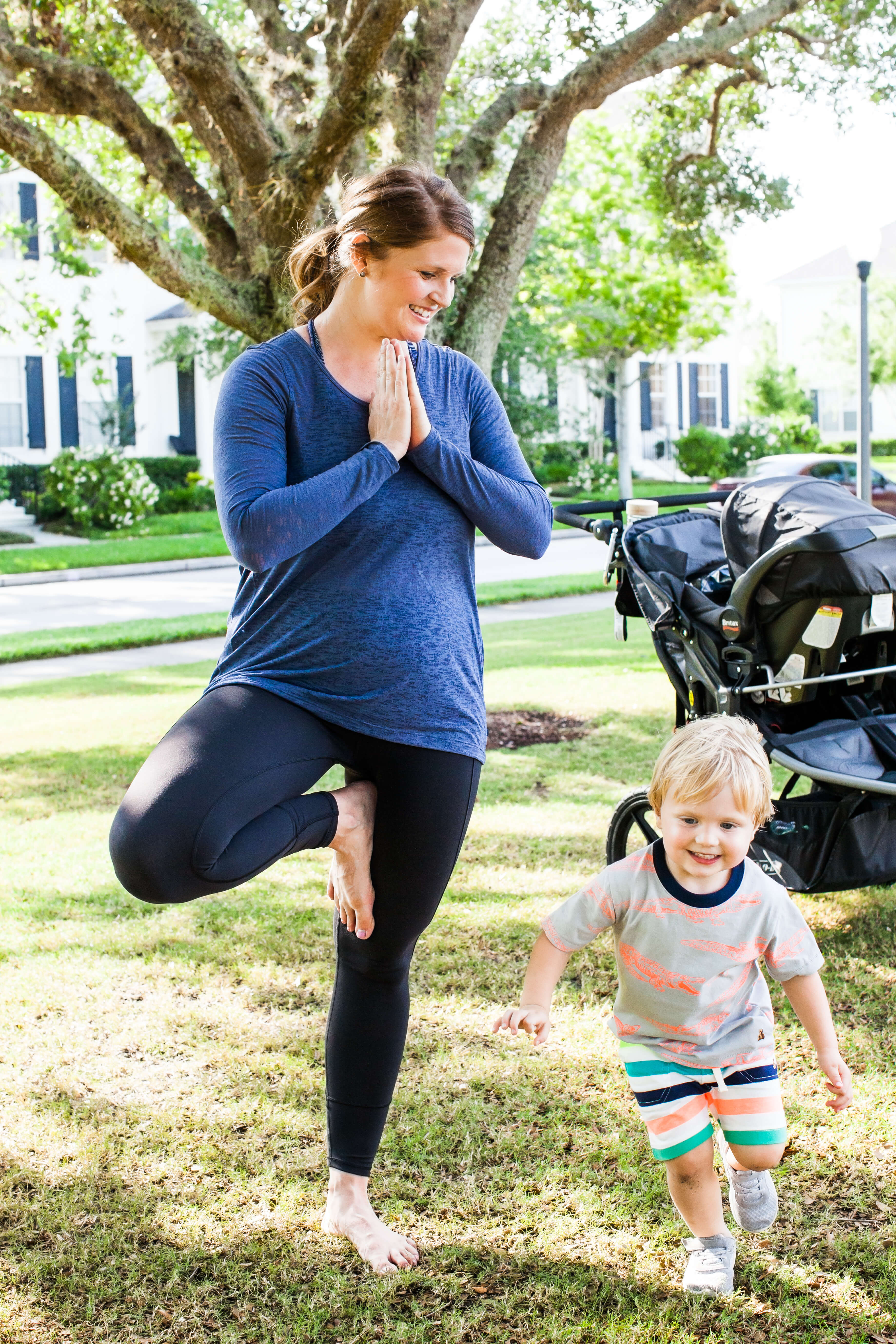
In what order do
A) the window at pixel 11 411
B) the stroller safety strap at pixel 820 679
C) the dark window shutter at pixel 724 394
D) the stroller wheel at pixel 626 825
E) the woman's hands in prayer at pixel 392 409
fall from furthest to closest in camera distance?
the dark window shutter at pixel 724 394
the window at pixel 11 411
the stroller wheel at pixel 626 825
the stroller safety strap at pixel 820 679
the woman's hands in prayer at pixel 392 409

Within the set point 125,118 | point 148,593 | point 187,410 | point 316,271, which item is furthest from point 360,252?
point 187,410

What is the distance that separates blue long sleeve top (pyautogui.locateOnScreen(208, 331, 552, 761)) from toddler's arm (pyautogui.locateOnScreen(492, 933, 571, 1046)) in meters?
0.40

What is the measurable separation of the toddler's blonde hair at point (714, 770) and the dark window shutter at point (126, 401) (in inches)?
931

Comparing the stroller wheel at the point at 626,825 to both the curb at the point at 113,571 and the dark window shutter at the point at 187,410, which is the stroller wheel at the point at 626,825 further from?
the dark window shutter at the point at 187,410

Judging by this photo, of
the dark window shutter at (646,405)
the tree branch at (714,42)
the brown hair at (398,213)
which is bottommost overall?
the brown hair at (398,213)

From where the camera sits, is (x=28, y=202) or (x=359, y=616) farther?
(x=28, y=202)

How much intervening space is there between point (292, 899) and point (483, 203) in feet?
60.7

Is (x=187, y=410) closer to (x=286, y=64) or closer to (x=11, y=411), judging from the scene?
(x=11, y=411)

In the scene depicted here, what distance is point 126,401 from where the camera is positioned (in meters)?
26.2

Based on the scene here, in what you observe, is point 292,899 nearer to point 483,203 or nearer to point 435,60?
point 435,60

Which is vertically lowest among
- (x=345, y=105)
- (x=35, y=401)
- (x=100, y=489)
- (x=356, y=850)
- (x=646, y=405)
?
(x=356, y=850)

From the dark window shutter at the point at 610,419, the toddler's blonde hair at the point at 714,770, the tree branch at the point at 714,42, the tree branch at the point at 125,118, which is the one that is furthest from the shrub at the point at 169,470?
the toddler's blonde hair at the point at 714,770

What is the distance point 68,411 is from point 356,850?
25.4 meters

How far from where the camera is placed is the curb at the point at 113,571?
1791 centimetres
